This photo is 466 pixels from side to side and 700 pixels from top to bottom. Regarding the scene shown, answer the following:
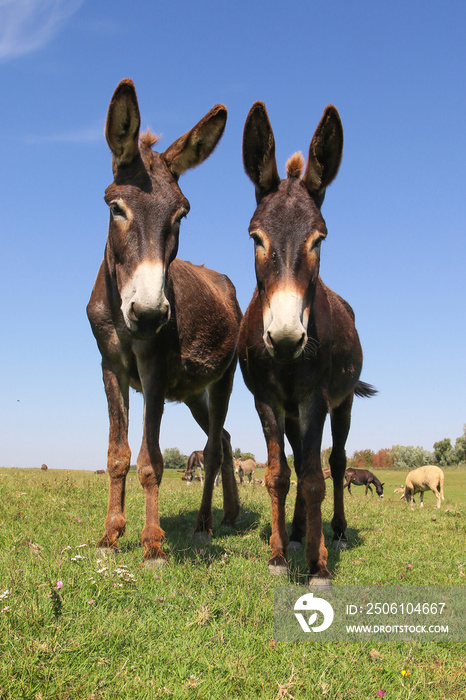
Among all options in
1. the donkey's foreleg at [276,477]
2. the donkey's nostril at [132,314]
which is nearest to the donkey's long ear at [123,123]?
the donkey's nostril at [132,314]

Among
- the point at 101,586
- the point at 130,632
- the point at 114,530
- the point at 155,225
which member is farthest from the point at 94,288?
the point at 130,632

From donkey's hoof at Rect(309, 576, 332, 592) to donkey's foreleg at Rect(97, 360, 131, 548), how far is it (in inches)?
75.3

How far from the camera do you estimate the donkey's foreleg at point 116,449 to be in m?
5.41

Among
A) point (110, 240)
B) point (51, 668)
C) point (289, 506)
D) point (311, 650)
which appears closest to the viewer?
point (51, 668)

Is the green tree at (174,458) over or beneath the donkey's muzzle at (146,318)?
beneath

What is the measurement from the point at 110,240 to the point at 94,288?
961mm

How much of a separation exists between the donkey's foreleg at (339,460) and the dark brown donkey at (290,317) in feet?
6.84

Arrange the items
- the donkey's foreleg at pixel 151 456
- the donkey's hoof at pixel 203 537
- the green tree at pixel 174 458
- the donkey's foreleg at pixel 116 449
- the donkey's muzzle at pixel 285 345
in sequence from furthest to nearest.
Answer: the green tree at pixel 174 458 → the donkey's hoof at pixel 203 537 → the donkey's foreleg at pixel 116 449 → the donkey's foreleg at pixel 151 456 → the donkey's muzzle at pixel 285 345

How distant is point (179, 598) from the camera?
12.6 feet

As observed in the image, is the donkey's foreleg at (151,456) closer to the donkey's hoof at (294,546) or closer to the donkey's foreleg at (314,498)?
the donkey's foreleg at (314,498)

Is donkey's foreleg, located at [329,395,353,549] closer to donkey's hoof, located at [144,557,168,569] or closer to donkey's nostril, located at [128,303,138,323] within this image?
donkey's hoof, located at [144,557,168,569]

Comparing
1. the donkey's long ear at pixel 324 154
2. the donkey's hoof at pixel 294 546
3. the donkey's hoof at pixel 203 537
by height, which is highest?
the donkey's long ear at pixel 324 154

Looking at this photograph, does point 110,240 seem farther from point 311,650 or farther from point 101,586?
point 311,650

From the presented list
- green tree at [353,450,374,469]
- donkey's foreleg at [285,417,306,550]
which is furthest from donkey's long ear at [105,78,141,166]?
green tree at [353,450,374,469]
